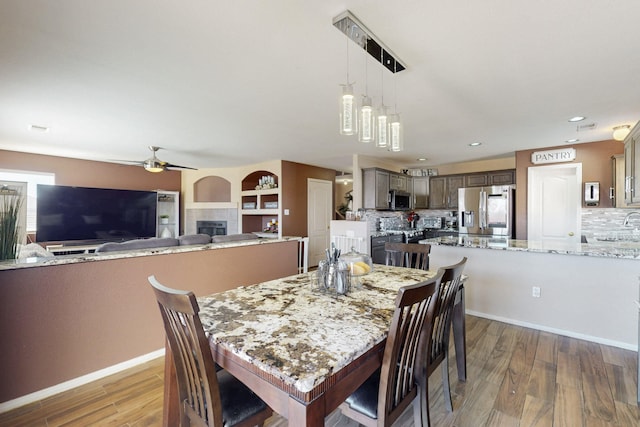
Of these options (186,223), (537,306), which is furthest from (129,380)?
(186,223)

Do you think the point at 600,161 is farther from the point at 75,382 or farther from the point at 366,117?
the point at 75,382

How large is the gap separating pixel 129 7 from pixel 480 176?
6073mm

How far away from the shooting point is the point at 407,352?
1.23 metres

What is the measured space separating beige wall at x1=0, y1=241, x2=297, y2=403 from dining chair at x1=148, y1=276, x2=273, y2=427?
57.0 inches

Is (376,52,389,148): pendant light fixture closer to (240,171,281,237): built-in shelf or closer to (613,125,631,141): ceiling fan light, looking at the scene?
(613,125,631,141): ceiling fan light

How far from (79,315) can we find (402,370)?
230cm

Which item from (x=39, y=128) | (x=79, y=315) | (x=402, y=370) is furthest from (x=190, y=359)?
(x=39, y=128)

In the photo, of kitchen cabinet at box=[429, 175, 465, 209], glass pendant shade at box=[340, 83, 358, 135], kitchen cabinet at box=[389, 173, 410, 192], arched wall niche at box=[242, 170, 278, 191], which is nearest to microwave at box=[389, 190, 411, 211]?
kitchen cabinet at box=[389, 173, 410, 192]

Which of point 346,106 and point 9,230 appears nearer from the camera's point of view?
point 346,106

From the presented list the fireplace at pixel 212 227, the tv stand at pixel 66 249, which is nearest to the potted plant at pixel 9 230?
the tv stand at pixel 66 249

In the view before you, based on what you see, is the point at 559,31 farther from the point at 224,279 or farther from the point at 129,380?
the point at 129,380

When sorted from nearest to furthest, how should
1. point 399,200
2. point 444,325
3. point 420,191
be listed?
point 444,325
point 399,200
point 420,191

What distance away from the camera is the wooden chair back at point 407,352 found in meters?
1.08

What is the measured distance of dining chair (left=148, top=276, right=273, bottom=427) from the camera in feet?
3.20
